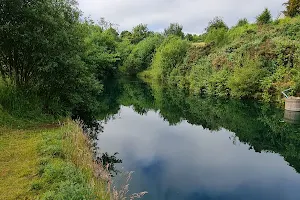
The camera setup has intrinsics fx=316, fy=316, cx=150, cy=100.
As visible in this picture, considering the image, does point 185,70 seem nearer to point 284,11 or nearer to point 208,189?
point 284,11

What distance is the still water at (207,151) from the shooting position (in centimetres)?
1015

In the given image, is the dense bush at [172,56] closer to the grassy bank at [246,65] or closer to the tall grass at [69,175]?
the grassy bank at [246,65]

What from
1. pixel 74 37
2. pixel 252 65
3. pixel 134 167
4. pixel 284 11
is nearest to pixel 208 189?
pixel 134 167

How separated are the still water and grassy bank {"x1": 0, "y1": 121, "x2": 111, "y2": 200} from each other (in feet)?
7.05

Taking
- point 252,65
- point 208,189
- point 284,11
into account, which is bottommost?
point 208,189

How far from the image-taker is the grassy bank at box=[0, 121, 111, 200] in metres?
6.61

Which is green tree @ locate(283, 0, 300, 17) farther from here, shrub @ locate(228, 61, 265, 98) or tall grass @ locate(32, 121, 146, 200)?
tall grass @ locate(32, 121, 146, 200)

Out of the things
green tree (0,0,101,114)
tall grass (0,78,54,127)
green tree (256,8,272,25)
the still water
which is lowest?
the still water

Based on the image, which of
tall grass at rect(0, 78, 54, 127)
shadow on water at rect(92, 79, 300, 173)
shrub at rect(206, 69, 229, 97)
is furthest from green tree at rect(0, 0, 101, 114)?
shrub at rect(206, 69, 229, 97)

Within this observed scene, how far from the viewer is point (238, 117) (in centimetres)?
2286

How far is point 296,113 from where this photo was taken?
22.5 metres

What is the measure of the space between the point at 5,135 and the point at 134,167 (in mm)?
4724

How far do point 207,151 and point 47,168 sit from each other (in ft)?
28.6

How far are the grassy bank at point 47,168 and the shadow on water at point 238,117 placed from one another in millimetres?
8506
